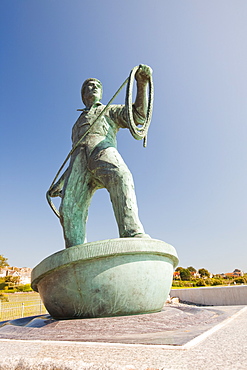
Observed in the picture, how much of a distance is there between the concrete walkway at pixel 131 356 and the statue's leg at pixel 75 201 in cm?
214

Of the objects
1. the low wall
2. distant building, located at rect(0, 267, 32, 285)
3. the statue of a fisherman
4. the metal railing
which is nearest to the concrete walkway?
the statue of a fisherman

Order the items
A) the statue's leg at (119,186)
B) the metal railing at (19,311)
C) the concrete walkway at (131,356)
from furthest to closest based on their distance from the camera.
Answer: the metal railing at (19,311) < the statue's leg at (119,186) < the concrete walkway at (131,356)

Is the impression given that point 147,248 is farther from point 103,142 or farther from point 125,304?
point 103,142

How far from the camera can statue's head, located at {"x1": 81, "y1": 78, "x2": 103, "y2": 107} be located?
4414mm

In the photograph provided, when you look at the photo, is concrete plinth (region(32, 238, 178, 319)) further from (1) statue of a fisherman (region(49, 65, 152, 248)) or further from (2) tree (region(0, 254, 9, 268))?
(2) tree (region(0, 254, 9, 268))

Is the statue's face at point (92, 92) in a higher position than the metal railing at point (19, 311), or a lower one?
higher

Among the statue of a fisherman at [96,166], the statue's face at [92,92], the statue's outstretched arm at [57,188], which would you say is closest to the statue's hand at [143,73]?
the statue of a fisherman at [96,166]

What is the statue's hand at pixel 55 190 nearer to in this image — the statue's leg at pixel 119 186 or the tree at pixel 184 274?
the statue's leg at pixel 119 186

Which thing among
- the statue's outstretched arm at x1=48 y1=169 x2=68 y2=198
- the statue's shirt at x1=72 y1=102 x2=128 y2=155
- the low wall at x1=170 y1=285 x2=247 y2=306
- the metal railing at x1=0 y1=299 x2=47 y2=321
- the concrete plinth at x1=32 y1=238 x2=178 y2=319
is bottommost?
the metal railing at x1=0 y1=299 x2=47 y2=321

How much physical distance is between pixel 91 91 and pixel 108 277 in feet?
9.54

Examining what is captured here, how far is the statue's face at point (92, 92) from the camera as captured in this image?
4410mm

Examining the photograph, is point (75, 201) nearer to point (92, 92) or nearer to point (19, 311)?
point (92, 92)

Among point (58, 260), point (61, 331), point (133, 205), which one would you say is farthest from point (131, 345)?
point (133, 205)

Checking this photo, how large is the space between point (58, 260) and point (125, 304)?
821 millimetres
